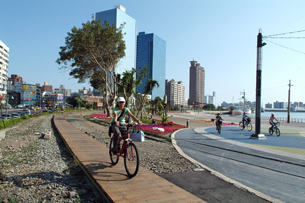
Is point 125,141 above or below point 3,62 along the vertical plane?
below

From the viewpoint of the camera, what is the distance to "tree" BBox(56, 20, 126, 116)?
29156 millimetres

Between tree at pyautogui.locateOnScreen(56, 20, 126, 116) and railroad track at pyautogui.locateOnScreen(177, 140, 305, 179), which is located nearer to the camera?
railroad track at pyautogui.locateOnScreen(177, 140, 305, 179)

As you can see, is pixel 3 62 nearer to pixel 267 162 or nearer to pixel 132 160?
pixel 132 160

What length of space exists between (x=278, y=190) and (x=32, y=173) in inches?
249

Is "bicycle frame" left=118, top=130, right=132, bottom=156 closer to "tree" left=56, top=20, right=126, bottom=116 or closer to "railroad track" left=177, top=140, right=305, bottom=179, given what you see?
"railroad track" left=177, top=140, right=305, bottom=179

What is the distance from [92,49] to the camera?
101 ft

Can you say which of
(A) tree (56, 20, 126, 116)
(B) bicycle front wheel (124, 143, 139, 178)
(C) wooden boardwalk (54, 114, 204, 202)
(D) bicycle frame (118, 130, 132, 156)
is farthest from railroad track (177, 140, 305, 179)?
(A) tree (56, 20, 126, 116)

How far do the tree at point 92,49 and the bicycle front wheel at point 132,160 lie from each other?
25438mm

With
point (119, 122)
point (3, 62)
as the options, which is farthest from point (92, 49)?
point (3, 62)

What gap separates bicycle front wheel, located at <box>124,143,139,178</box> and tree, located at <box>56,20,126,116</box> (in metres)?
25.4

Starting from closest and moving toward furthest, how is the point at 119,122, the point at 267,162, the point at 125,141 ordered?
the point at 125,141, the point at 119,122, the point at 267,162

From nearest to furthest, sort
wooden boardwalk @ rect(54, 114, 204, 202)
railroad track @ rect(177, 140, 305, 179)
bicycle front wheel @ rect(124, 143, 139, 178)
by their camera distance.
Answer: wooden boardwalk @ rect(54, 114, 204, 202)
bicycle front wheel @ rect(124, 143, 139, 178)
railroad track @ rect(177, 140, 305, 179)

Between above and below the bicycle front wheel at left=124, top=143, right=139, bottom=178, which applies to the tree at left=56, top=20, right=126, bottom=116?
above

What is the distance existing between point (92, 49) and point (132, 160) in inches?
1098
